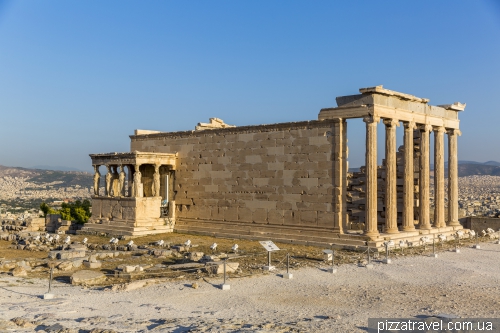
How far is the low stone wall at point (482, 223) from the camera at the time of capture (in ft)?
95.6

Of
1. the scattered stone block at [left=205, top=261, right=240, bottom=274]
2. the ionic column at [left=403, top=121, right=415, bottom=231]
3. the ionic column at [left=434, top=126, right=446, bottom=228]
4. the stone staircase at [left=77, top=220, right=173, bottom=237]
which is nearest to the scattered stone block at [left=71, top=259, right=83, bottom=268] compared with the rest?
the scattered stone block at [left=205, top=261, right=240, bottom=274]

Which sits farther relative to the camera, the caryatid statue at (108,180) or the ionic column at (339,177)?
the caryatid statue at (108,180)

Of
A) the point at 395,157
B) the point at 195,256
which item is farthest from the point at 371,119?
the point at 195,256

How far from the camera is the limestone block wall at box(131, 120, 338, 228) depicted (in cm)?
2319

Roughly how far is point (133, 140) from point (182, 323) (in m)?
22.0

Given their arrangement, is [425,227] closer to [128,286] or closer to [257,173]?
[257,173]

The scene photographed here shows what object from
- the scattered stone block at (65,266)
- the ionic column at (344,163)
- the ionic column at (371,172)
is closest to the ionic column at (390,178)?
the ionic column at (371,172)

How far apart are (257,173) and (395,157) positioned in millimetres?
5902

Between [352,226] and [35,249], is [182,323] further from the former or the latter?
[352,226]

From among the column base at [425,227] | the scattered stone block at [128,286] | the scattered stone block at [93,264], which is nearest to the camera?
the scattered stone block at [128,286]

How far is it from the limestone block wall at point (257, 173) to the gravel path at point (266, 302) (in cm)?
665

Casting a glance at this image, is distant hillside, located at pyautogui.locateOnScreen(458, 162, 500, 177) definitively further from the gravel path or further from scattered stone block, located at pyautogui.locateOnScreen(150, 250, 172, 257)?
the gravel path

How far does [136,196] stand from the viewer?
27891 millimetres

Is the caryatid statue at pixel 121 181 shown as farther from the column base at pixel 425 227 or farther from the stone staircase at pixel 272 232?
the column base at pixel 425 227
